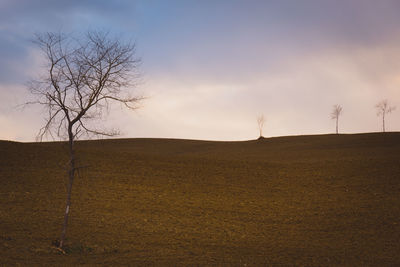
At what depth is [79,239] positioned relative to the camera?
48.0 ft

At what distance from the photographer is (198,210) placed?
20703 mm

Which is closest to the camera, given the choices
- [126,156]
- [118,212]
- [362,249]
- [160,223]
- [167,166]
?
[362,249]

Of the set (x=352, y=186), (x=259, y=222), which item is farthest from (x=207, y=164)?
(x=259, y=222)

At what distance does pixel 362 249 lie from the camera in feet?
47.9

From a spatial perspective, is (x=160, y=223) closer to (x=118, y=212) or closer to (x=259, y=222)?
(x=118, y=212)

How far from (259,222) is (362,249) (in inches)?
219

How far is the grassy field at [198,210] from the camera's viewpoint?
1319 cm

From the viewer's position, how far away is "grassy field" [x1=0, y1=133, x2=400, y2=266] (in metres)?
13.2

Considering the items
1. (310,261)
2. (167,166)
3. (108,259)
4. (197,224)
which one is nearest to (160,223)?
(197,224)

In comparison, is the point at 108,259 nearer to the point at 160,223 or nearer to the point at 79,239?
the point at 79,239

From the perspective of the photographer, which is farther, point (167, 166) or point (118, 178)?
point (167, 166)

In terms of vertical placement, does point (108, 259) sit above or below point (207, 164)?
below

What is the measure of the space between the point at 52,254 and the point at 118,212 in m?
6.94

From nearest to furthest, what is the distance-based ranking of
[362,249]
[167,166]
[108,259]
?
[108,259] → [362,249] → [167,166]
